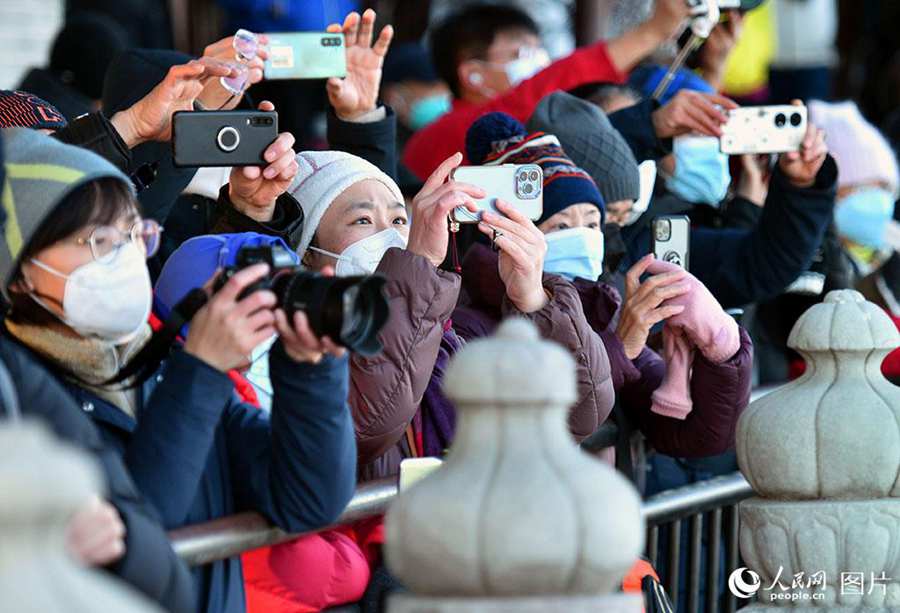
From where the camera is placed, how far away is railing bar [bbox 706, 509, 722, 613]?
5.28 m

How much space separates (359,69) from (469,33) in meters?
2.21

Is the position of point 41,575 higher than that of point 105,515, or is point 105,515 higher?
point 41,575

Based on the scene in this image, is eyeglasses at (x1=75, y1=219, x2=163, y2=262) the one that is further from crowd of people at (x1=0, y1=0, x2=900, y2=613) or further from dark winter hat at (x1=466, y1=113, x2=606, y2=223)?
dark winter hat at (x1=466, y1=113, x2=606, y2=223)

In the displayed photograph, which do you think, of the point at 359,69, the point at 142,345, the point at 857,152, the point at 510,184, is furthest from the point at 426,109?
the point at 142,345

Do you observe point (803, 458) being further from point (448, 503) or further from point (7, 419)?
point (7, 419)

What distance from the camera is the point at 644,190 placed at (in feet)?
19.4

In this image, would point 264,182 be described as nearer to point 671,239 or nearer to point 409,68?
point 671,239

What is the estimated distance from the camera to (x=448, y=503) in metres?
2.65

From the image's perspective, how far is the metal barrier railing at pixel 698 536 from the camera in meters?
5.11

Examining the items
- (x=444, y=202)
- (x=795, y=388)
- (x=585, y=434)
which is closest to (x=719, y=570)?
(x=585, y=434)

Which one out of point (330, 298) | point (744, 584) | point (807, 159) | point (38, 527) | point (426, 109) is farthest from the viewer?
point (426, 109)

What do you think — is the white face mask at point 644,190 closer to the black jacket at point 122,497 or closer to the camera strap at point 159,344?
the camera strap at point 159,344

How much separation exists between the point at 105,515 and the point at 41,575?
0.84m

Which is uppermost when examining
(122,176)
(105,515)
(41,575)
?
(122,176)
